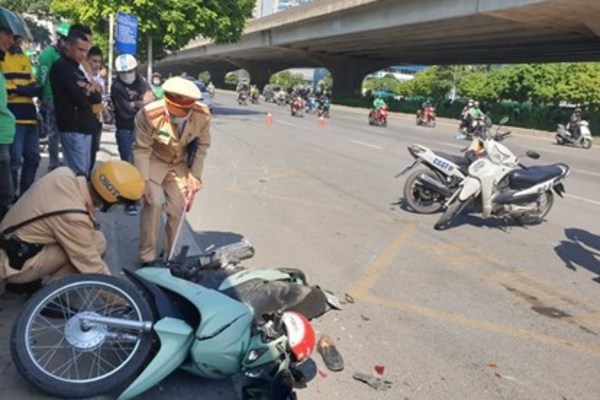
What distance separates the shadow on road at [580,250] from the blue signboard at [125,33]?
10.2 meters

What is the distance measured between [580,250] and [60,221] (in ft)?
18.6

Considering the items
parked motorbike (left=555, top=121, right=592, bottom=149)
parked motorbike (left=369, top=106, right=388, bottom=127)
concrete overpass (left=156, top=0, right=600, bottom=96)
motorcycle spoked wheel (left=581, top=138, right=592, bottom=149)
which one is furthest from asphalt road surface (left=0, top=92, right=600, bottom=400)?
parked motorbike (left=369, top=106, right=388, bottom=127)

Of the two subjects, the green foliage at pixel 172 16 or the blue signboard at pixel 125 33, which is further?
the green foliage at pixel 172 16

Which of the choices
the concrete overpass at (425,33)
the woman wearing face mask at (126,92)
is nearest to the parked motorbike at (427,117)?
the concrete overpass at (425,33)

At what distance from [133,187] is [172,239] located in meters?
1.52

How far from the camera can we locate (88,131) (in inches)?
227

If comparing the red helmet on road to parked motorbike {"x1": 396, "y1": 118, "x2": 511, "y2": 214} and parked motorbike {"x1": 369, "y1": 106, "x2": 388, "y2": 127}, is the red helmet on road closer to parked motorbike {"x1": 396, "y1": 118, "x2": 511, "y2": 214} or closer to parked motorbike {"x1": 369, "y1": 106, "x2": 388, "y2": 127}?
parked motorbike {"x1": 396, "y1": 118, "x2": 511, "y2": 214}

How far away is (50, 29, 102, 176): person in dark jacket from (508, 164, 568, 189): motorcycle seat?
497 centimetres

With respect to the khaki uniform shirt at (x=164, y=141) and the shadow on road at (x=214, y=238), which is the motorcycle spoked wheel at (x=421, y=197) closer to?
the shadow on road at (x=214, y=238)

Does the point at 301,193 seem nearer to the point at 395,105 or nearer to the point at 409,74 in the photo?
the point at 395,105

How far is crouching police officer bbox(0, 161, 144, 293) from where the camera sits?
3.46 meters

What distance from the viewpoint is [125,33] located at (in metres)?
13.6

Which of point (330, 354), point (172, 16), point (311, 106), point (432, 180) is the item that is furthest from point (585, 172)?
point (311, 106)

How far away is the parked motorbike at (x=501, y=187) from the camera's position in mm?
7306
